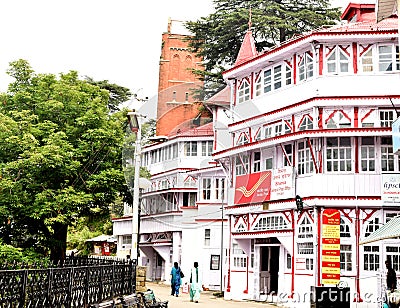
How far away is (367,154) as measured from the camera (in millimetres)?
29125

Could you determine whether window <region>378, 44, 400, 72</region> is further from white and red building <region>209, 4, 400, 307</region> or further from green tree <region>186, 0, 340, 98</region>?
green tree <region>186, 0, 340, 98</region>

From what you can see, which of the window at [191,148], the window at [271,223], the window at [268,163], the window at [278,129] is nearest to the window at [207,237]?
the window at [191,148]

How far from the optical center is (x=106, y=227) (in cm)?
6738

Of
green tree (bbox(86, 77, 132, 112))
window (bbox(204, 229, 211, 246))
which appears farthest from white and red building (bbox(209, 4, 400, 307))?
green tree (bbox(86, 77, 132, 112))

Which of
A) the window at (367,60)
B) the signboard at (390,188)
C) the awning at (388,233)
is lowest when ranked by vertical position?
the awning at (388,233)

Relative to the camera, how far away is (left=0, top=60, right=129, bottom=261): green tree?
32.5 metres


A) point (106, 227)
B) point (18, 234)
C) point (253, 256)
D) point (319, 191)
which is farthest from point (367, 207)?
point (106, 227)

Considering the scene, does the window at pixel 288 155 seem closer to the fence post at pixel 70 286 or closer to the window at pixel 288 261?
the window at pixel 288 261

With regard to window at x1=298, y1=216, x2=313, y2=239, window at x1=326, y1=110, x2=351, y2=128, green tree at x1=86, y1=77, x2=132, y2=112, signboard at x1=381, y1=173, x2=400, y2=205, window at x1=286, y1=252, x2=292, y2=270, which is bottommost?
window at x1=286, y1=252, x2=292, y2=270

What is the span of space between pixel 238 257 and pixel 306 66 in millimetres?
10630

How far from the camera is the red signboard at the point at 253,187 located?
32438mm

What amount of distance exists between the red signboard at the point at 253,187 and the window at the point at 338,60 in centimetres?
587

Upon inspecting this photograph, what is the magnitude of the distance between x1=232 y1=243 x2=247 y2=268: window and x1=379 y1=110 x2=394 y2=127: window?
1029cm

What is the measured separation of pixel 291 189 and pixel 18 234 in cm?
1409
